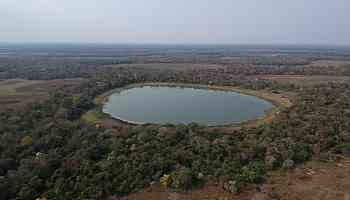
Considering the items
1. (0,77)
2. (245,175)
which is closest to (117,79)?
(0,77)

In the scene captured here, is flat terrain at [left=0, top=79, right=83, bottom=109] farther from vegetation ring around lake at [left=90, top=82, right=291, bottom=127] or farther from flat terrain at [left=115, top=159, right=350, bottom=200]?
flat terrain at [left=115, top=159, right=350, bottom=200]

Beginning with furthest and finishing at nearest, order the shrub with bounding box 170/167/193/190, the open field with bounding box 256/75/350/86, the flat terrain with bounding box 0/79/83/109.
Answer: the open field with bounding box 256/75/350/86 → the flat terrain with bounding box 0/79/83/109 → the shrub with bounding box 170/167/193/190

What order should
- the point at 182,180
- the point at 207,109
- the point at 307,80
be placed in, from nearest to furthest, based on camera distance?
the point at 182,180 < the point at 207,109 < the point at 307,80

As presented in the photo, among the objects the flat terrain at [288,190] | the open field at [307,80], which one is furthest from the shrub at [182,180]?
the open field at [307,80]

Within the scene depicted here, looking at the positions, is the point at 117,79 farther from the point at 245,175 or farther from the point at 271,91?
the point at 245,175

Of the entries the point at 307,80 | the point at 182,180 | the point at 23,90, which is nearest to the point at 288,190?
the point at 182,180

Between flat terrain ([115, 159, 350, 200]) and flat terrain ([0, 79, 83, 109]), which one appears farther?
flat terrain ([0, 79, 83, 109])

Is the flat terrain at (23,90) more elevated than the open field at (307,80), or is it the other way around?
the open field at (307,80)

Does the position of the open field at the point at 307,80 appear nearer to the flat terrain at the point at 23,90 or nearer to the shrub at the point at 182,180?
the flat terrain at the point at 23,90

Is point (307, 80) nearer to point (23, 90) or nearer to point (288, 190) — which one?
point (288, 190)

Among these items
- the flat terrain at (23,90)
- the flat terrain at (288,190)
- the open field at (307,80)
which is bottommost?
the flat terrain at (288,190)

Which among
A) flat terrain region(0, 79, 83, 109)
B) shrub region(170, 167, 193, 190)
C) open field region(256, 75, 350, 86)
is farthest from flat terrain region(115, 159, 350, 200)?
open field region(256, 75, 350, 86)
